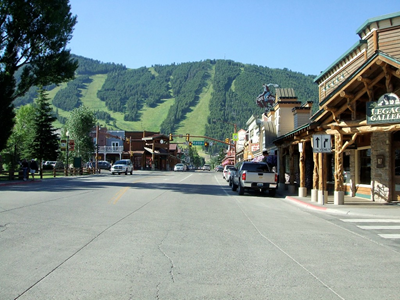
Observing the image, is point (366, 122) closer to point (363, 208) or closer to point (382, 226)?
point (363, 208)

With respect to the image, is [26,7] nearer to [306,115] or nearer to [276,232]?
[306,115]

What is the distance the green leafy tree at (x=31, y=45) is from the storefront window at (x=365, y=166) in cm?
2411

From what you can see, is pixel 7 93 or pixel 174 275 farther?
pixel 7 93

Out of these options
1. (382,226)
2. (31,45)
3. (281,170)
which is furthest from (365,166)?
(31,45)

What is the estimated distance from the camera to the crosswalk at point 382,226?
1062cm

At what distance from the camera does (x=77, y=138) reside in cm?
6144

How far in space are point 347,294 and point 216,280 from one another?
1890 millimetres

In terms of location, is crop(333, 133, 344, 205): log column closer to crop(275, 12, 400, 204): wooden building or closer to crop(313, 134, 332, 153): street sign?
crop(275, 12, 400, 204): wooden building

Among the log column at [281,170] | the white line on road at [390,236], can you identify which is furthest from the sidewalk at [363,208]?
the log column at [281,170]

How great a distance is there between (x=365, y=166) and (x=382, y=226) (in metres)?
8.75

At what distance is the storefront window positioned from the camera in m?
19.8

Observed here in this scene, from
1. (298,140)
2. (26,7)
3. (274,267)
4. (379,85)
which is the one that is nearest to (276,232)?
(274,267)

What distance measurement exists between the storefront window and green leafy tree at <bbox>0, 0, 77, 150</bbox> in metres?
Answer: 24.1

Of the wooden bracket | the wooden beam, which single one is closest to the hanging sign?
the wooden beam
